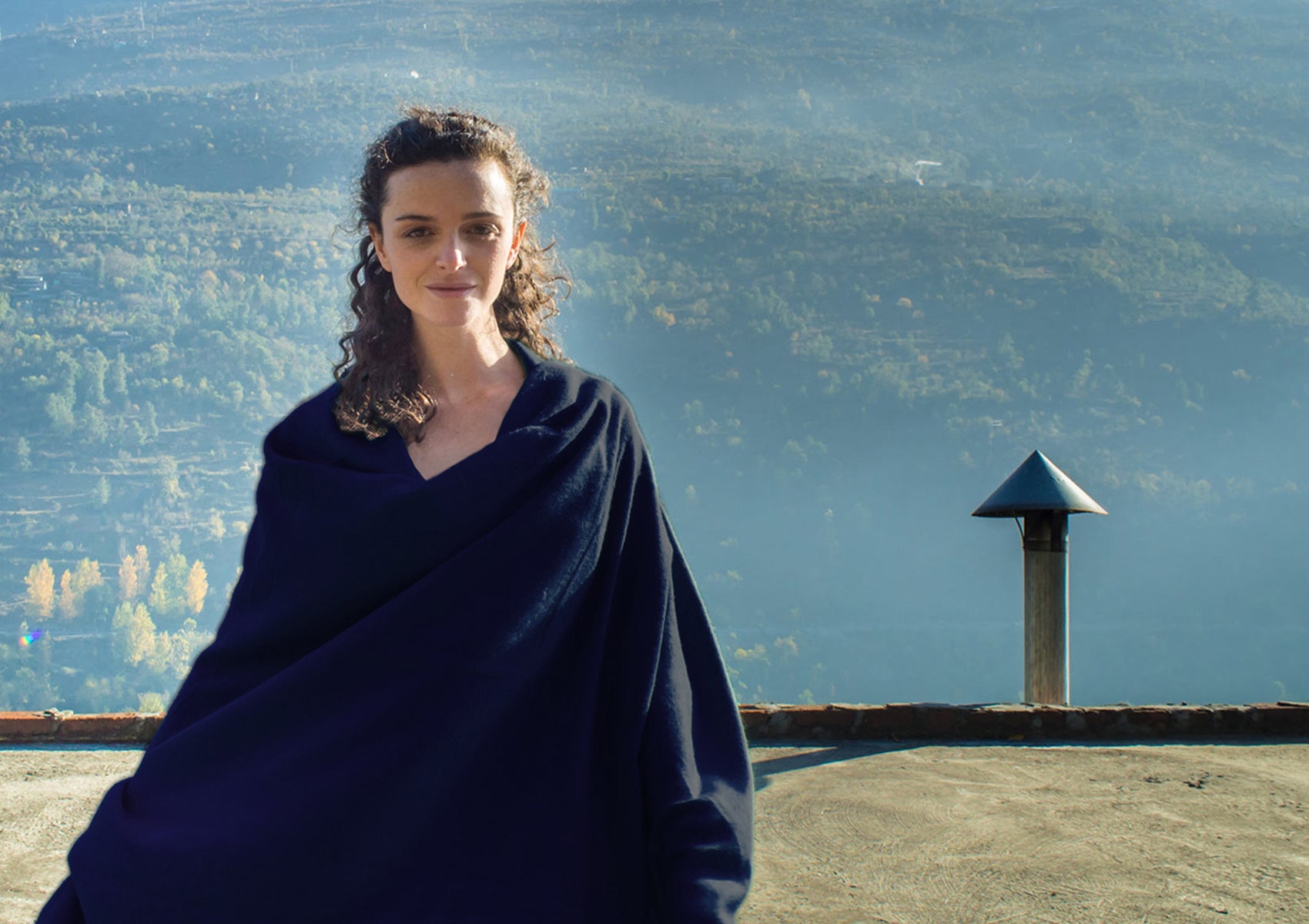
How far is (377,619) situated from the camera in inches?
41.2

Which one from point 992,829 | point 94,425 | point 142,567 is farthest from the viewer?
point 94,425

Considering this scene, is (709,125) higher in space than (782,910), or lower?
higher

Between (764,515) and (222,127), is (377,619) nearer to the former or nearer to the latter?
(764,515)

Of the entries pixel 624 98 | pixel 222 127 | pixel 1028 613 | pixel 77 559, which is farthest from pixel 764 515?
pixel 1028 613

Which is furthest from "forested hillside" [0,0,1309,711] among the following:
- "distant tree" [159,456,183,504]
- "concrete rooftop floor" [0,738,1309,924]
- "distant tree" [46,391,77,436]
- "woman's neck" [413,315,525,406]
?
"woman's neck" [413,315,525,406]

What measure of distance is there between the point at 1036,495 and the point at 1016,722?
40.7 inches

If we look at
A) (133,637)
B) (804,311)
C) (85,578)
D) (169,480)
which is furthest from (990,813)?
(804,311)

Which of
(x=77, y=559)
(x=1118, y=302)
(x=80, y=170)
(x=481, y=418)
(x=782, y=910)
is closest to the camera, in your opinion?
(x=481, y=418)

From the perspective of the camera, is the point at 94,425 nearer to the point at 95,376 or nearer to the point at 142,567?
the point at 95,376

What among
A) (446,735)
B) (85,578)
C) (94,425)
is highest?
(446,735)

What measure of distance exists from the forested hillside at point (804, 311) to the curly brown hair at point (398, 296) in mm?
65431

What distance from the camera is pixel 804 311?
95.4 m

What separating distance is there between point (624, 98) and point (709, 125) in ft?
36.5

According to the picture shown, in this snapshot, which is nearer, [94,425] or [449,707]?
[449,707]
